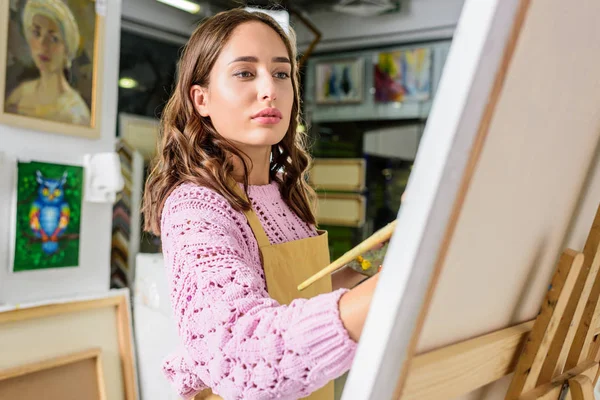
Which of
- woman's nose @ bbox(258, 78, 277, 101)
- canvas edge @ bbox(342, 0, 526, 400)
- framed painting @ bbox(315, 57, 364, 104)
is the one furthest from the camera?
framed painting @ bbox(315, 57, 364, 104)

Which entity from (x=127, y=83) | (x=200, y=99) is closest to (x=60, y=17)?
(x=200, y=99)

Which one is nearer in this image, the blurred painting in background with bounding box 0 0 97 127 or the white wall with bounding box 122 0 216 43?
the blurred painting in background with bounding box 0 0 97 127

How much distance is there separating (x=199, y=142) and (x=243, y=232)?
23 centimetres

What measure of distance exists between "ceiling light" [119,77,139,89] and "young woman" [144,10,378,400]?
3444 mm

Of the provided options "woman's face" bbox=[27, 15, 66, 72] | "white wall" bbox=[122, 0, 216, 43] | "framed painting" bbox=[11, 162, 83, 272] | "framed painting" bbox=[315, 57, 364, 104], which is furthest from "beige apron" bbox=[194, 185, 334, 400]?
"framed painting" bbox=[315, 57, 364, 104]

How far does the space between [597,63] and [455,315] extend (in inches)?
14.1

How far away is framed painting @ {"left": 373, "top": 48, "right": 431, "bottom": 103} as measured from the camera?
4.60 meters

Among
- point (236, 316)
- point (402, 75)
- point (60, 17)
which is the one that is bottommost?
point (236, 316)

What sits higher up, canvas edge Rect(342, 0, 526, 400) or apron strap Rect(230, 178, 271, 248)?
canvas edge Rect(342, 0, 526, 400)

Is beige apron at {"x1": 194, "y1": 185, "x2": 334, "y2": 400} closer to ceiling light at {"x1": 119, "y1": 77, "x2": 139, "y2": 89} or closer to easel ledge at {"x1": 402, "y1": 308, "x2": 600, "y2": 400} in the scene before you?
easel ledge at {"x1": 402, "y1": 308, "x2": 600, "y2": 400}

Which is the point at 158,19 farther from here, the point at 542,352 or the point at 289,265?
the point at 542,352

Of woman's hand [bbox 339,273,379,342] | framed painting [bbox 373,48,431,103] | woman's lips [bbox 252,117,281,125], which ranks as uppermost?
framed painting [bbox 373,48,431,103]

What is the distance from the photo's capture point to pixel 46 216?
2062mm

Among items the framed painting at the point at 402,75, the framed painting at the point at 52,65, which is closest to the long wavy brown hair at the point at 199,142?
the framed painting at the point at 52,65
